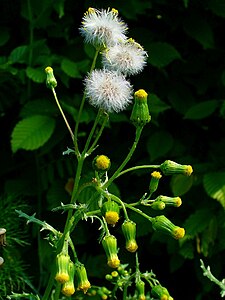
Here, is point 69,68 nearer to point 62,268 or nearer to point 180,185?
point 180,185

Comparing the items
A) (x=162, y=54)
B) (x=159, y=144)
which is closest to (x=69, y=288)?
(x=159, y=144)

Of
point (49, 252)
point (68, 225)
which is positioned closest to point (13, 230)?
point (49, 252)

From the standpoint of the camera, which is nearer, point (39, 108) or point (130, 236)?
point (130, 236)

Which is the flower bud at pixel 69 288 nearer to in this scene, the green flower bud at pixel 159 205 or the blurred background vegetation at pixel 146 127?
the green flower bud at pixel 159 205

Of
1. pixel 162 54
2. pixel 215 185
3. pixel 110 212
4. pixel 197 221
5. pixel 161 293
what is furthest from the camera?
pixel 162 54

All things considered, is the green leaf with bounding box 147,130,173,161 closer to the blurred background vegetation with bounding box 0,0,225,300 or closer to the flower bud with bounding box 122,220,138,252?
the blurred background vegetation with bounding box 0,0,225,300

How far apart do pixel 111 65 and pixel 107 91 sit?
0.09 meters

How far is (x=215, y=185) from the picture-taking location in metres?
2.68

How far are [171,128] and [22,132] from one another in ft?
2.60

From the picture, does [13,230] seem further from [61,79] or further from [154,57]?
[154,57]

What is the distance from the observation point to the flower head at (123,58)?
1715 mm

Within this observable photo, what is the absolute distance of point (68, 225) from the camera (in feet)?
5.68

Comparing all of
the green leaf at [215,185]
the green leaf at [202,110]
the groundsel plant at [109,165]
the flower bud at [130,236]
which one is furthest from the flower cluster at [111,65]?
the green leaf at [202,110]

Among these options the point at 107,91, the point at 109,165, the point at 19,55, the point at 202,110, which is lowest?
the point at 19,55
